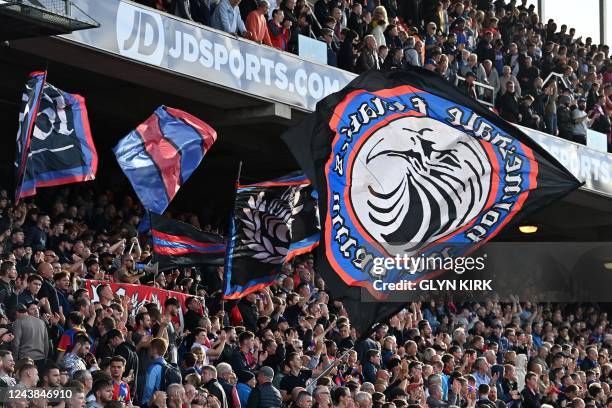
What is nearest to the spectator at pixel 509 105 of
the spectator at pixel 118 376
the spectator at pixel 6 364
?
the spectator at pixel 118 376

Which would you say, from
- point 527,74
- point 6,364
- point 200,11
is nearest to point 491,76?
point 527,74

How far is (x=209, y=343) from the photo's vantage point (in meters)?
14.6

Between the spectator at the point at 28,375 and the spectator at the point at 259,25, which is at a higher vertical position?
the spectator at the point at 259,25

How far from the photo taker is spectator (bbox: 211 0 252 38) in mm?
19047

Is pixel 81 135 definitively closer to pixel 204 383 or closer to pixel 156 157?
pixel 156 157

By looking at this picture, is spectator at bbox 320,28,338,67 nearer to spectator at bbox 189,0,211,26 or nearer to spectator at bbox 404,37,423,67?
spectator at bbox 404,37,423,67

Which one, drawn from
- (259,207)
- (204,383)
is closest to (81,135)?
(259,207)

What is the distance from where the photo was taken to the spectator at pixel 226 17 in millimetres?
19047

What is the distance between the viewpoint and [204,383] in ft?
43.5

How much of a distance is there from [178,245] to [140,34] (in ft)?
10.9

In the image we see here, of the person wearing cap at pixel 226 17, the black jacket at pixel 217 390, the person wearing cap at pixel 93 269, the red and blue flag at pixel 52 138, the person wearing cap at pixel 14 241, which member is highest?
the person wearing cap at pixel 226 17

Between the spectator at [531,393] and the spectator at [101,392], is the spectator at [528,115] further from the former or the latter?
the spectator at [101,392]

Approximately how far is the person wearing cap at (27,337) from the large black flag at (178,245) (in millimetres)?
3055

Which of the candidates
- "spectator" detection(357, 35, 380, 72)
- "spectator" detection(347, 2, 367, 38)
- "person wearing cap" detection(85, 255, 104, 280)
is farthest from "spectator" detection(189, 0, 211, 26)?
"person wearing cap" detection(85, 255, 104, 280)
